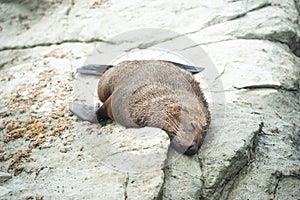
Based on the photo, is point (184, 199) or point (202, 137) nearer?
point (184, 199)

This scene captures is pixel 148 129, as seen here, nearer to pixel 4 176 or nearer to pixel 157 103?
pixel 157 103

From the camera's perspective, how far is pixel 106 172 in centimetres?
328

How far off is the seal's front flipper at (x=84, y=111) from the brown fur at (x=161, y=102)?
0.21 m

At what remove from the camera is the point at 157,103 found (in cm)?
379

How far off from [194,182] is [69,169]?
114 centimetres

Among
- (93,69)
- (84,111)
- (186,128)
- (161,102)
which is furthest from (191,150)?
(93,69)

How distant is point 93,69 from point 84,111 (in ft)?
4.08

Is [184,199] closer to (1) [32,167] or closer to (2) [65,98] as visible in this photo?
(1) [32,167]

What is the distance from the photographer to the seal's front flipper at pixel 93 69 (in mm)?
5527

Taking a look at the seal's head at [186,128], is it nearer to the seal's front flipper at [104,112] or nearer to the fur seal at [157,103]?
the fur seal at [157,103]

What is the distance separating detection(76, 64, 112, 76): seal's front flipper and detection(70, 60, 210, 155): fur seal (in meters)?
0.71

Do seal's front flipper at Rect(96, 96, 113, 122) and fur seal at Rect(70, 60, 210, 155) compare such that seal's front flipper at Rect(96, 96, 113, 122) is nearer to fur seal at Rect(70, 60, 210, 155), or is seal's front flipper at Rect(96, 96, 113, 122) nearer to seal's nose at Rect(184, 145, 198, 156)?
fur seal at Rect(70, 60, 210, 155)

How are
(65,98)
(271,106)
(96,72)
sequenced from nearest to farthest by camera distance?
1. (271,106)
2. (65,98)
3. (96,72)

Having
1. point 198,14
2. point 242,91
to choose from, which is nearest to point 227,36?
point 198,14
